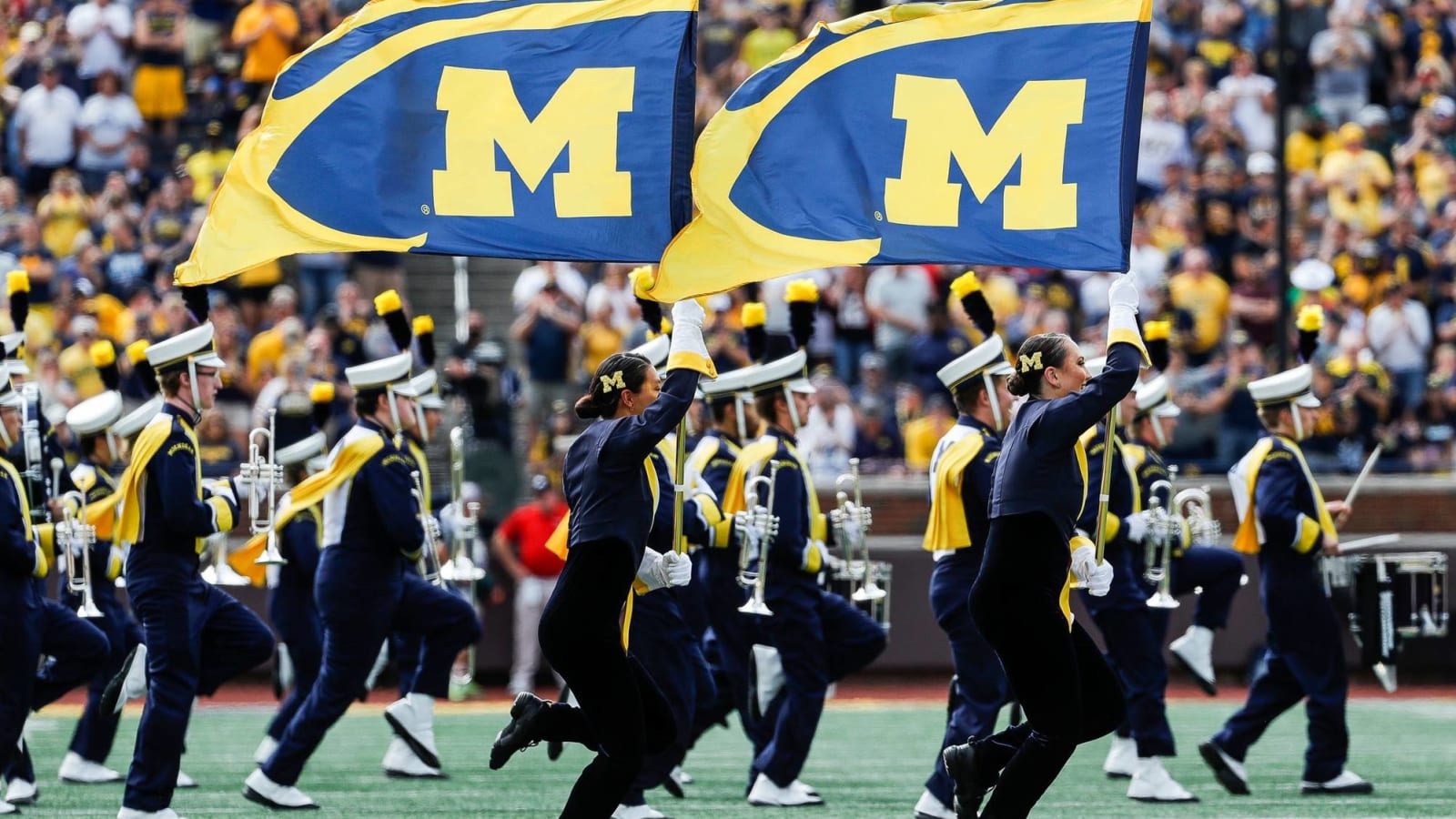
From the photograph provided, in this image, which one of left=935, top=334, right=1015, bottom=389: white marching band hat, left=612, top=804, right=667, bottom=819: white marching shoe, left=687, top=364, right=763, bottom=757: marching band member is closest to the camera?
left=612, top=804, right=667, bottom=819: white marching shoe

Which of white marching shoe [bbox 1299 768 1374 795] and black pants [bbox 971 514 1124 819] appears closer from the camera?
black pants [bbox 971 514 1124 819]

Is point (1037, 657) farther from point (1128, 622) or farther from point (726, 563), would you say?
point (726, 563)

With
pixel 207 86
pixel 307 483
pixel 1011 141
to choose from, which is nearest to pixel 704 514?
pixel 307 483

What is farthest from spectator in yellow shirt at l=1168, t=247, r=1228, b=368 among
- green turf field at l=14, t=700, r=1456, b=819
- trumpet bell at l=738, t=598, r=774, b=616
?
trumpet bell at l=738, t=598, r=774, b=616

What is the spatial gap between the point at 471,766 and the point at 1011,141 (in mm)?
5305

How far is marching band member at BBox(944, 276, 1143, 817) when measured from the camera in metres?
8.62

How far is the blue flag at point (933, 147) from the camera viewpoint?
30.5ft

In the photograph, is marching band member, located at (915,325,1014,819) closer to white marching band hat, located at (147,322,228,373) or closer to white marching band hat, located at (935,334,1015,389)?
white marching band hat, located at (935,334,1015,389)

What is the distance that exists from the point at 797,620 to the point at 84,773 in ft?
12.3

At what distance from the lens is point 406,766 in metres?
12.6

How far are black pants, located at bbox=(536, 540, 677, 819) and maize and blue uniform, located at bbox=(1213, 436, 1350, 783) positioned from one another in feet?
13.9

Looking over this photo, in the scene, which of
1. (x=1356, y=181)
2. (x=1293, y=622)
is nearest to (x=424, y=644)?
(x=1293, y=622)

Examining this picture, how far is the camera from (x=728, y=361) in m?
17.7

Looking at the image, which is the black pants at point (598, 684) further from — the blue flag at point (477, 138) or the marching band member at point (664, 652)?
the marching band member at point (664, 652)
